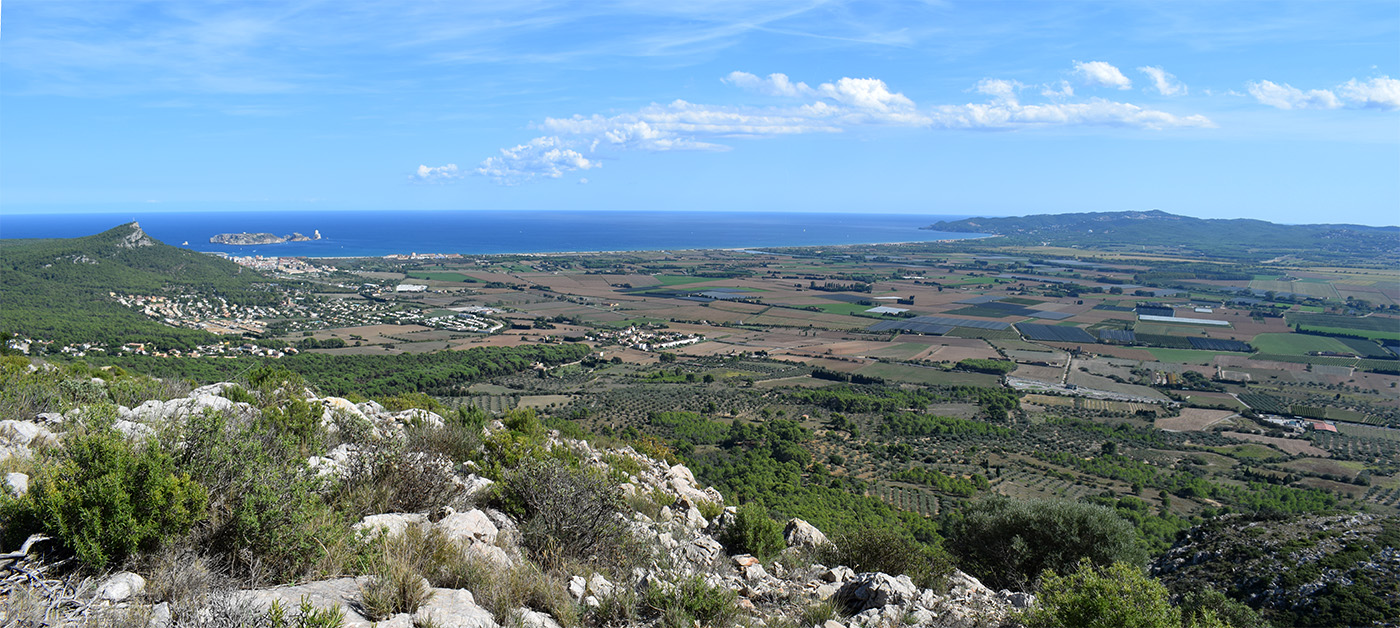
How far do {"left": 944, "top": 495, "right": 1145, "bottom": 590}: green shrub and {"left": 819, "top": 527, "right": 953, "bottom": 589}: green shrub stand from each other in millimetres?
3229

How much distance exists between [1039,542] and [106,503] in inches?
662

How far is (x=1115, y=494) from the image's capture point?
115 feet

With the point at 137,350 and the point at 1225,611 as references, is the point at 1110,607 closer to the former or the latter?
the point at 1225,611

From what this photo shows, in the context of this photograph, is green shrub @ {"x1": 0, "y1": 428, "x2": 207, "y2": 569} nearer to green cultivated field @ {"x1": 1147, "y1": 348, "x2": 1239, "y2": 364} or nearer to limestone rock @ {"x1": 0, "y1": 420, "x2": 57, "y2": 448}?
limestone rock @ {"x1": 0, "y1": 420, "x2": 57, "y2": 448}

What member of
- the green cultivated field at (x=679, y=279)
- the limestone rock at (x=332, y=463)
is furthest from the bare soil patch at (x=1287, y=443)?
the green cultivated field at (x=679, y=279)

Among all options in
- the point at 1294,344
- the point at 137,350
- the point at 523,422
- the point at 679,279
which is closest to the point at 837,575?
the point at 523,422

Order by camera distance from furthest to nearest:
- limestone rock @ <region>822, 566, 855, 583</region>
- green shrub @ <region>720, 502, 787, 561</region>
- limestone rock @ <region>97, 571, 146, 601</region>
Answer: green shrub @ <region>720, 502, 787, 561</region>, limestone rock @ <region>822, 566, 855, 583</region>, limestone rock @ <region>97, 571, 146, 601</region>

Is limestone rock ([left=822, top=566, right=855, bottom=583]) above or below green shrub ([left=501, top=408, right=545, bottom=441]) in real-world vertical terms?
above

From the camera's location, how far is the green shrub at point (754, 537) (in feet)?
40.9

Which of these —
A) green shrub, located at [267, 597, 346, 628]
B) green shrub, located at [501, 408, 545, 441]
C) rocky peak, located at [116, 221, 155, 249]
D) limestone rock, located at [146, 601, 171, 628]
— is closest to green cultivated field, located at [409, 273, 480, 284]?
rocky peak, located at [116, 221, 155, 249]

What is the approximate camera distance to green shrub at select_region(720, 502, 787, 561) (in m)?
12.5

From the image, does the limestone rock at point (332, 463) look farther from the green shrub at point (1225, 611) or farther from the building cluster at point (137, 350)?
the building cluster at point (137, 350)

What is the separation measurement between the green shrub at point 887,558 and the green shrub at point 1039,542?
3.23 m

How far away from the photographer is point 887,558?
474 inches
